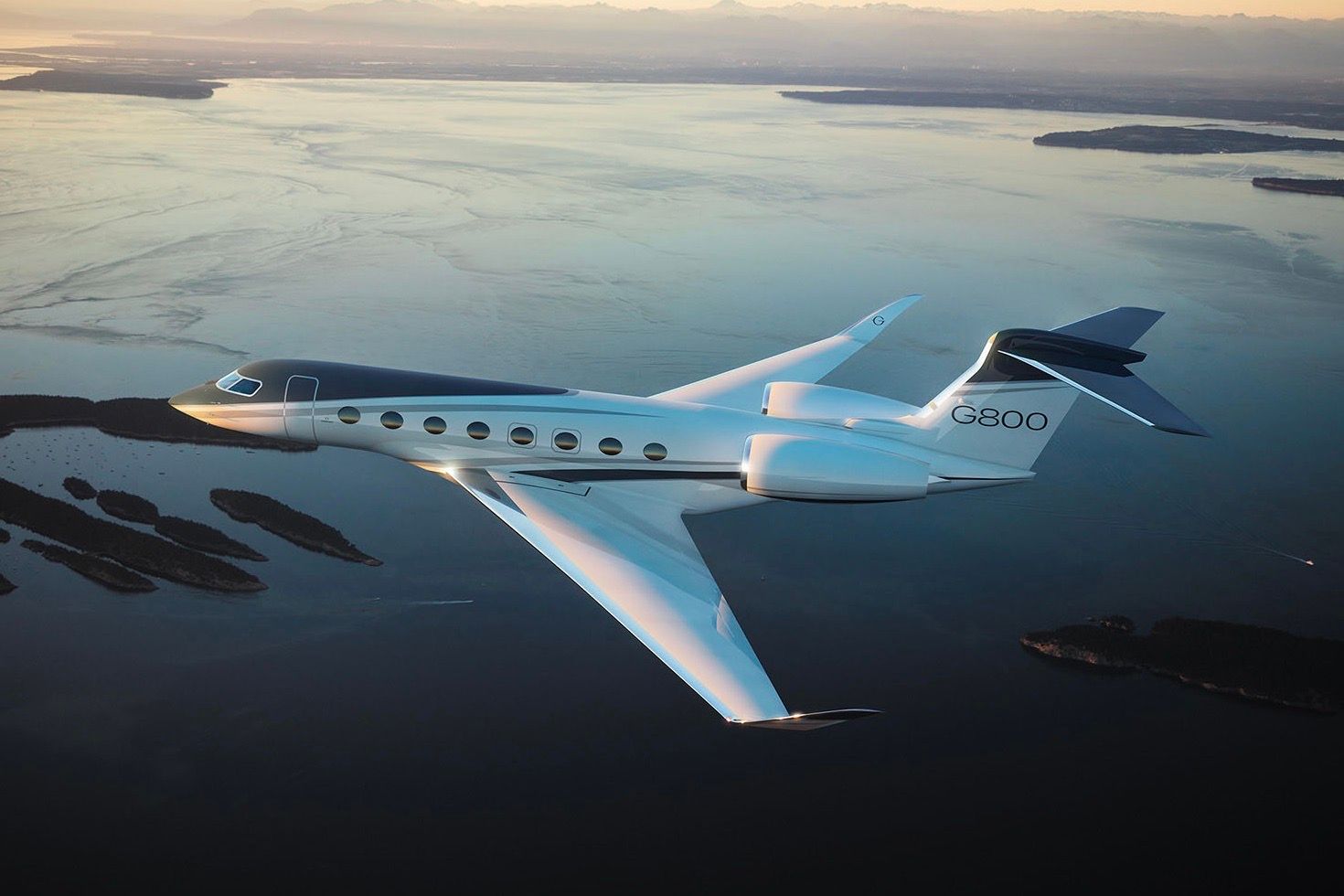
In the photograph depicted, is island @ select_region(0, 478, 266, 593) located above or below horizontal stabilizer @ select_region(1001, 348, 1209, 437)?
below

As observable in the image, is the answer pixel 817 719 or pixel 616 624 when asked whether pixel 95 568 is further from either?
pixel 817 719

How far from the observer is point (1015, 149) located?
394ft

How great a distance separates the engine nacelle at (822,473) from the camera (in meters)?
25.4

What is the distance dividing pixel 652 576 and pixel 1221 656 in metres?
15.4

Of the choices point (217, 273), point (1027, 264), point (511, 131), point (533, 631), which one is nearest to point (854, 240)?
point (1027, 264)

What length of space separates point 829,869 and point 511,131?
115 m

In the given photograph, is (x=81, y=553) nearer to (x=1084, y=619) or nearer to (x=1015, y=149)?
(x=1084, y=619)

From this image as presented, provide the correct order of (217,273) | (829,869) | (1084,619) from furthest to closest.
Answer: (217,273), (1084,619), (829,869)

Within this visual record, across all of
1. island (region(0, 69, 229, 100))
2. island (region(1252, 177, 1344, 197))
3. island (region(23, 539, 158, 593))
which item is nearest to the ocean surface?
island (region(23, 539, 158, 593))

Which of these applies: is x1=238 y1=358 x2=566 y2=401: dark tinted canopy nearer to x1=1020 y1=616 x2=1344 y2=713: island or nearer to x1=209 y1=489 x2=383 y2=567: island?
x1=209 y1=489 x2=383 y2=567: island

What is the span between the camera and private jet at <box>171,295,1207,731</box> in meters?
25.4

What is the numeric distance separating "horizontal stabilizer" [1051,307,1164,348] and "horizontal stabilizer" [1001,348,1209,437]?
4.06 ft

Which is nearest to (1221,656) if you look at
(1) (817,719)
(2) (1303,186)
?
(1) (817,719)

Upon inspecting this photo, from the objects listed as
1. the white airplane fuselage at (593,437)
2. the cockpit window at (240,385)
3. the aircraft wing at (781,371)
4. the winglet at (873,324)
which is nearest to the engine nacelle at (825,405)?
the white airplane fuselage at (593,437)
